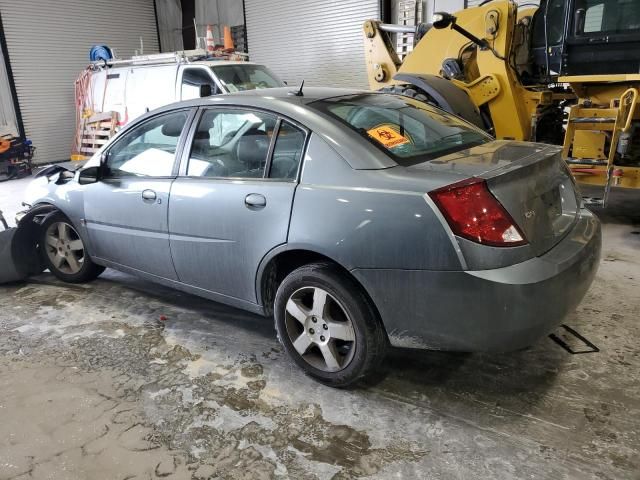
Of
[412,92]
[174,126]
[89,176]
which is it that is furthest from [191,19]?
[174,126]

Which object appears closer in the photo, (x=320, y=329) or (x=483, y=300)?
(x=483, y=300)

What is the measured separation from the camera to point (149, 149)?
3320 mm

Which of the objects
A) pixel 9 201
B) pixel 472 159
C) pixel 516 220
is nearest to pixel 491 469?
pixel 516 220

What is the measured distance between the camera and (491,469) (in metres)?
2.00

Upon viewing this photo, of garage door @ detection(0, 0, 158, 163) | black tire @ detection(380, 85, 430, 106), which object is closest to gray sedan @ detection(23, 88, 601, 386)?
black tire @ detection(380, 85, 430, 106)

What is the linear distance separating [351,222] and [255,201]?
0.61 metres

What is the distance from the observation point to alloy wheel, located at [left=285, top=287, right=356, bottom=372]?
96.3 inches

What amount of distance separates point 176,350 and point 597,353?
2435 millimetres

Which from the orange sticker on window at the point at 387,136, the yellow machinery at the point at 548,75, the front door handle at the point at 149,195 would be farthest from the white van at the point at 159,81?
the orange sticker on window at the point at 387,136

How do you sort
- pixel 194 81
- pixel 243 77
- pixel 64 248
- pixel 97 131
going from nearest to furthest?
1. pixel 64 248
2. pixel 194 81
3. pixel 243 77
4. pixel 97 131

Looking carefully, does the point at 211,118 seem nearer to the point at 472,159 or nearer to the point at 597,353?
the point at 472,159

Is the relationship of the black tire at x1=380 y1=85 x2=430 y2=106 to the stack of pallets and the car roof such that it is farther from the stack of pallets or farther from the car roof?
the stack of pallets

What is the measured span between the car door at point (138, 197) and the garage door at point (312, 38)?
793 cm

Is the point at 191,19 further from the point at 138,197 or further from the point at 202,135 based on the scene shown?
the point at 202,135
